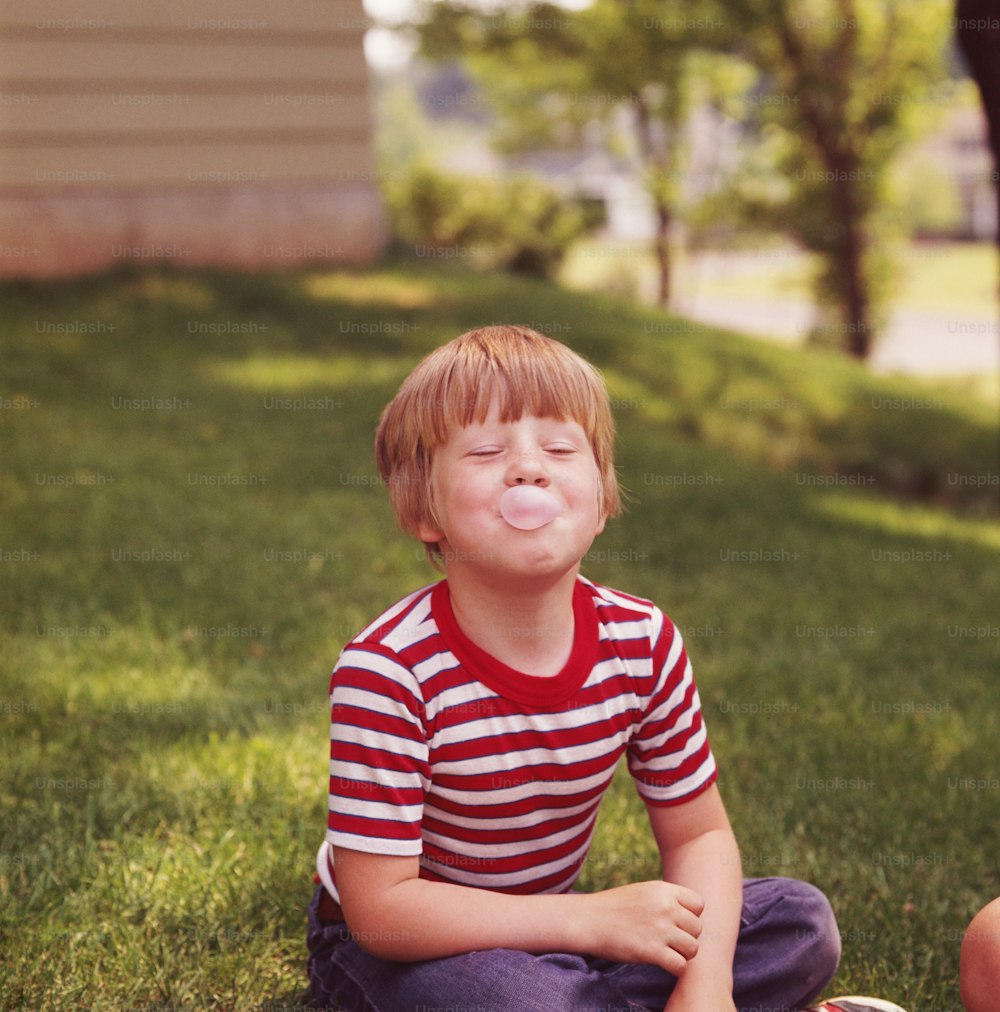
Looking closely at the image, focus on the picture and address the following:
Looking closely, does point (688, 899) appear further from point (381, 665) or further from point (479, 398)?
point (479, 398)

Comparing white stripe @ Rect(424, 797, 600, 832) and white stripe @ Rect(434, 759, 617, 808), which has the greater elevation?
white stripe @ Rect(434, 759, 617, 808)

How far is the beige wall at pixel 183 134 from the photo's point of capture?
8906mm

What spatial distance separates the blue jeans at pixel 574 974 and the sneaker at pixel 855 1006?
0.03 meters

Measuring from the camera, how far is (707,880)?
194cm

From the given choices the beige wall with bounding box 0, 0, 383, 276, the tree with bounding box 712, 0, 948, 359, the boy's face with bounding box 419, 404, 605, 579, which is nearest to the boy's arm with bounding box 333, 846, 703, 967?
the boy's face with bounding box 419, 404, 605, 579

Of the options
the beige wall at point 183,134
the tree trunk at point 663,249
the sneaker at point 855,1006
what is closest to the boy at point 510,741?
the sneaker at point 855,1006

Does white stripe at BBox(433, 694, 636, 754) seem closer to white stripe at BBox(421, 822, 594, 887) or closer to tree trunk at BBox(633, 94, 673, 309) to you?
white stripe at BBox(421, 822, 594, 887)

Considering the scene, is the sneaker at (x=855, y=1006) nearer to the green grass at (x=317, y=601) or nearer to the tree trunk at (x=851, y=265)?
the green grass at (x=317, y=601)

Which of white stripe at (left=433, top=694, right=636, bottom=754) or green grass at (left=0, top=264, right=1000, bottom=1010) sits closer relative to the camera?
white stripe at (left=433, top=694, right=636, bottom=754)

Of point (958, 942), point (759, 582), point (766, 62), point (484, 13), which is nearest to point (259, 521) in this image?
point (759, 582)

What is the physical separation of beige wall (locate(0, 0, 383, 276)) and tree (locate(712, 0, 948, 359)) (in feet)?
16.1

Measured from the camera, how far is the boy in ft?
5.78

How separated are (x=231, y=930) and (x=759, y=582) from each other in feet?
10.1

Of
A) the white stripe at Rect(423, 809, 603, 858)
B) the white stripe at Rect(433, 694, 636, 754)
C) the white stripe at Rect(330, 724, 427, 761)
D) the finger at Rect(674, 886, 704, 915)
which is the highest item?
the white stripe at Rect(330, 724, 427, 761)
